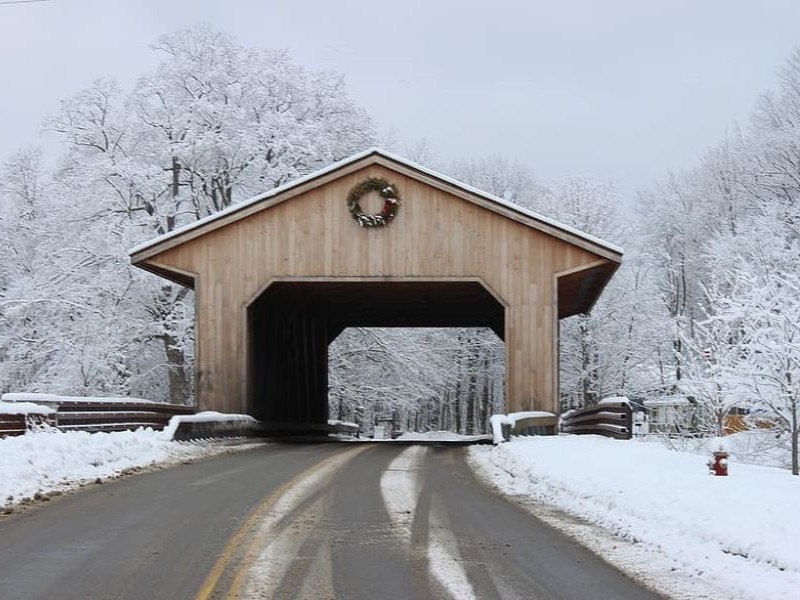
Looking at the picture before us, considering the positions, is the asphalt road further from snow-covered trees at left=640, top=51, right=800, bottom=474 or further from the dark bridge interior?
the dark bridge interior

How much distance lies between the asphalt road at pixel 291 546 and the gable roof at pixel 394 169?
12.0 meters

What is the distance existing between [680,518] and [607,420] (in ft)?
42.9

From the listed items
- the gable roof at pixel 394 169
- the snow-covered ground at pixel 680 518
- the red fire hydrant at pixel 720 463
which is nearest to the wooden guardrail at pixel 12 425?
the snow-covered ground at pixel 680 518

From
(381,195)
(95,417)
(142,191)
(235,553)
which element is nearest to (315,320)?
(142,191)

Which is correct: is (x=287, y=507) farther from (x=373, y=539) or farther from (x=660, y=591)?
(x=660, y=591)

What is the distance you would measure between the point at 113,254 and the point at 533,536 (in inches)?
1017

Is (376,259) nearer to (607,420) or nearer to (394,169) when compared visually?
(394,169)

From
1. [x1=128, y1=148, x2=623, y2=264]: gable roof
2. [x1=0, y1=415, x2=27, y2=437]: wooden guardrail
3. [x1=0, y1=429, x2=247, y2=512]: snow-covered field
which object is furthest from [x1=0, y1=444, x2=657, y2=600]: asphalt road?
[x1=128, y1=148, x2=623, y2=264]: gable roof

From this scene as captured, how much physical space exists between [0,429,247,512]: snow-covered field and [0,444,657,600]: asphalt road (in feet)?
1.91

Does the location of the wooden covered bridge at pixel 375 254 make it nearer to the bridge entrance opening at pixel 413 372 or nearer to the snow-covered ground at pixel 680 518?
the snow-covered ground at pixel 680 518

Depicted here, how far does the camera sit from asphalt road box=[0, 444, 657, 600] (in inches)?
261

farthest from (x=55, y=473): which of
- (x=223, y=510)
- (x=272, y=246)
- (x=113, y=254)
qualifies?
(x=113, y=254)

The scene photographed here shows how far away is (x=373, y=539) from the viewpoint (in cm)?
848

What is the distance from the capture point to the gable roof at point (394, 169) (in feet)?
78.1
